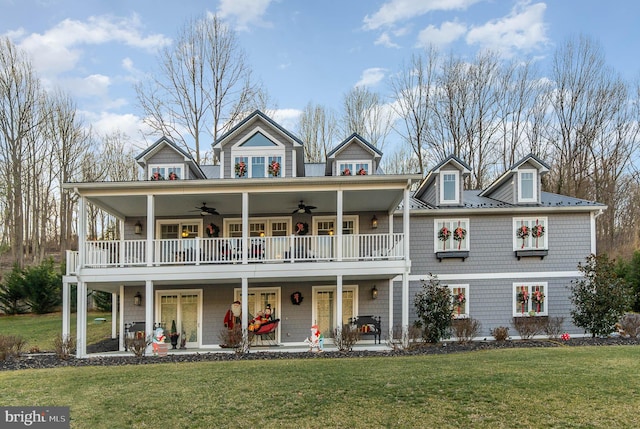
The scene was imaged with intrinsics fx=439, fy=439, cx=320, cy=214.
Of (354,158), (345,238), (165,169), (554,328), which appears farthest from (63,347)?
(554,328)

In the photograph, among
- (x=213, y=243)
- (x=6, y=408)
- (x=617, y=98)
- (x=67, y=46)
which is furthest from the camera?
(x=617, y=98)

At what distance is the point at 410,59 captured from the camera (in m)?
28.9

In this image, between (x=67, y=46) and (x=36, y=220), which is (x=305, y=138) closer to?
(x=67, y=46)

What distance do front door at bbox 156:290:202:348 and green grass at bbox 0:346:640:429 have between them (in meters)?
4.89

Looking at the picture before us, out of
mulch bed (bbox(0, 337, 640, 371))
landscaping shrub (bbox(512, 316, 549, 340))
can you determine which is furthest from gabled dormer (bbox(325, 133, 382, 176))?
landscaping shrub (bbox(512, 316, 549, 340))

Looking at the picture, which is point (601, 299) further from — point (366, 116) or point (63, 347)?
point (366, 116)

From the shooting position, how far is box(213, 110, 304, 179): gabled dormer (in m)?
→ 14.2

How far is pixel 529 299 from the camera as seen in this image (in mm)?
14859

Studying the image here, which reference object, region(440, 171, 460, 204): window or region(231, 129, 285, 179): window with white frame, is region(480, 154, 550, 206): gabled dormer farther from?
region(231, 129, 285, 179): window with white frame

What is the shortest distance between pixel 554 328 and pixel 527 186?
4847mm

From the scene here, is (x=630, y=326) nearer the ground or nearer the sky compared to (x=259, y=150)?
nearer the ground

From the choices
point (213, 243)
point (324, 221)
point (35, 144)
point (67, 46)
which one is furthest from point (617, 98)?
point (35, 144)

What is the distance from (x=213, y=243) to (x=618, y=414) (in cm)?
1042

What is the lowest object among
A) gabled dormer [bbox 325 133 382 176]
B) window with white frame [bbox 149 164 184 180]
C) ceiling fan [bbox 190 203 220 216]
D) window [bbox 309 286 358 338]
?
window [bbox 309 286 358 338]
